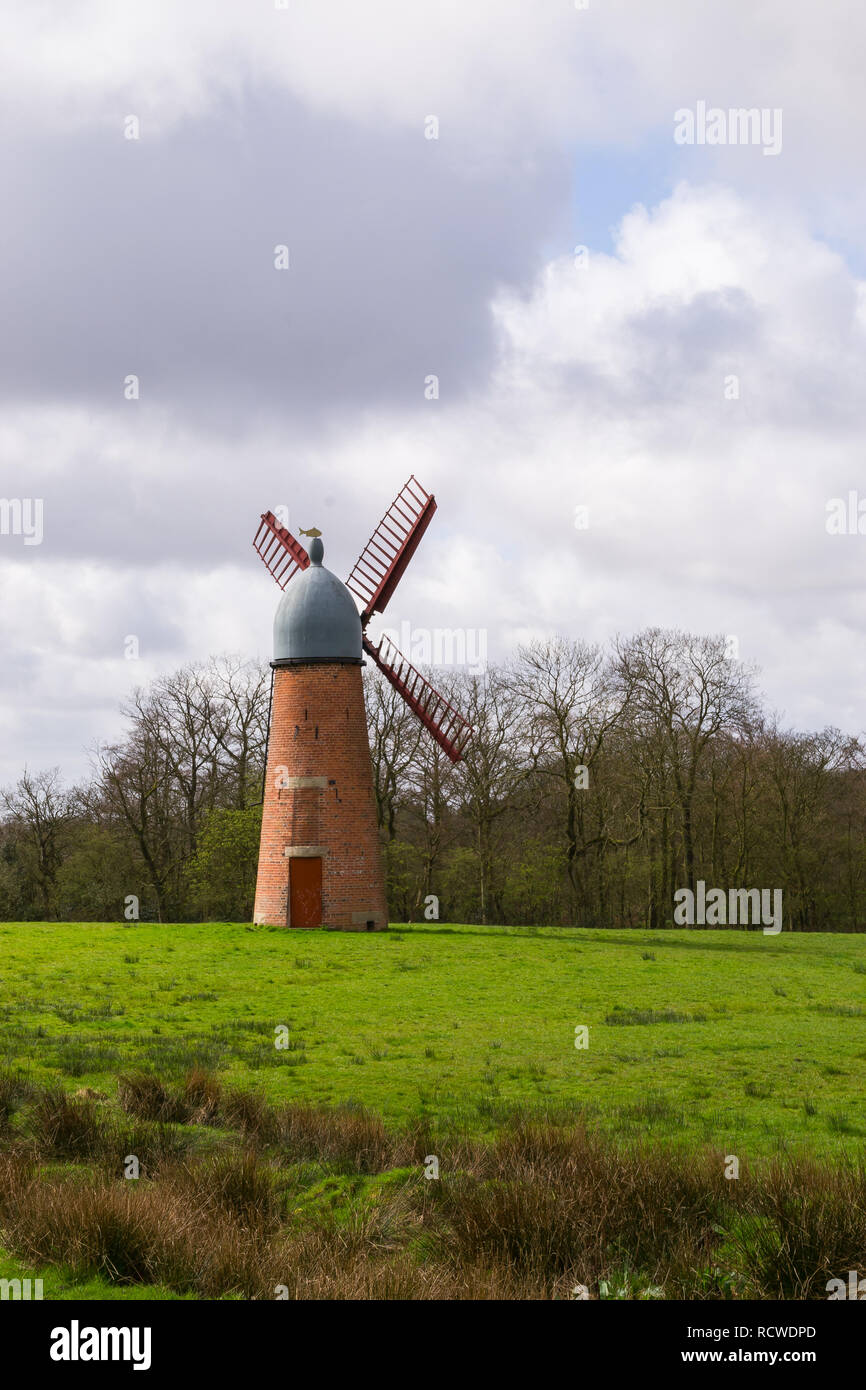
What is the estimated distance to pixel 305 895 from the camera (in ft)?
115

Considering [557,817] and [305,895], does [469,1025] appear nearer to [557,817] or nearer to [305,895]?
[305,895]

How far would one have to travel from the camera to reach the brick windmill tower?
35094 millimetres

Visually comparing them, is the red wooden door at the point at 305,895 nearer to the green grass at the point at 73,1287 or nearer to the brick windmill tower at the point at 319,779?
the brick windmill tower at the point at 319,779

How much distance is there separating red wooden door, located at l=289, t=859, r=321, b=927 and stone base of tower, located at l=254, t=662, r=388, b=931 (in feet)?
0.09

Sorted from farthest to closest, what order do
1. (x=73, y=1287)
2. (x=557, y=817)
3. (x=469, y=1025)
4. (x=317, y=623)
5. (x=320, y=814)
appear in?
(x=557, y=817), (x=317, y=623), (x=320, y=814), (x=469, y=1025), (x=73, y=1287)

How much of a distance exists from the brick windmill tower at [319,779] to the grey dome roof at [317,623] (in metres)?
0.03

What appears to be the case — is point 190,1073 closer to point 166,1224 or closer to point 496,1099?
point 496,1099

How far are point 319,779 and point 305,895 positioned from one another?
3.29 metres

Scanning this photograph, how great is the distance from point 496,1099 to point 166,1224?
5979 millimetres

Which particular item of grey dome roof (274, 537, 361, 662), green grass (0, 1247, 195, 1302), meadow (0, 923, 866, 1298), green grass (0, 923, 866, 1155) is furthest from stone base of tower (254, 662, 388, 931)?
green grass (0, 1247, 195, 1302)

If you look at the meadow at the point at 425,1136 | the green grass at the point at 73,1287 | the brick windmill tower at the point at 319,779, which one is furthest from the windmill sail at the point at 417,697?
the green grass at the point at 73,1287

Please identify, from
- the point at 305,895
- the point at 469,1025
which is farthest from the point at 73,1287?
the point at 305,895

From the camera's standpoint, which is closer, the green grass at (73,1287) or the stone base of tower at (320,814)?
the green grass at (73,1287)

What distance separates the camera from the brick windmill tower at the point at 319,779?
1382 inches
